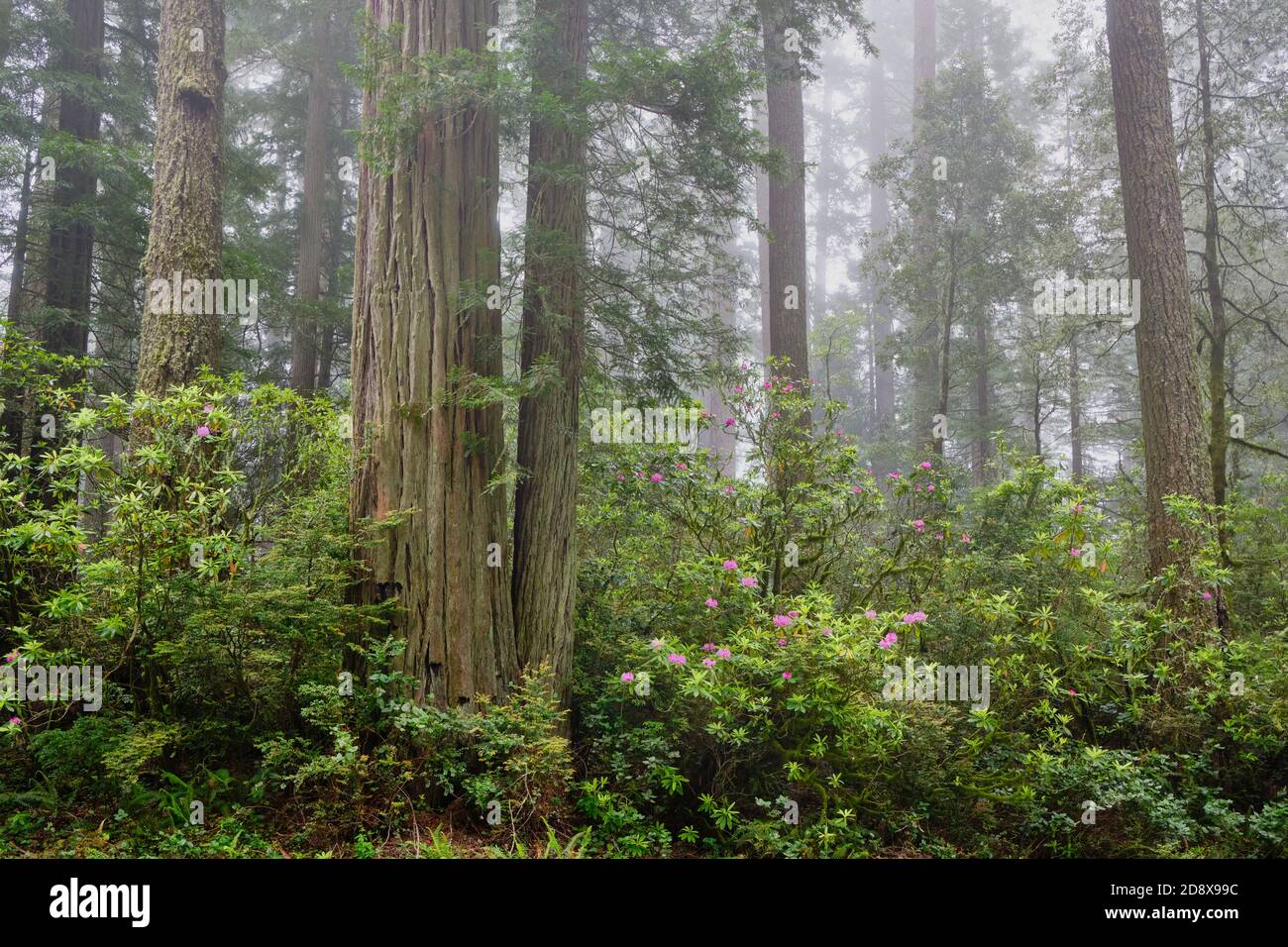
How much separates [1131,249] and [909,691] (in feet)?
15.8

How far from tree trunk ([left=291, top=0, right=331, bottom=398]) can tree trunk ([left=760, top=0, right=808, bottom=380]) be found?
6115 mm

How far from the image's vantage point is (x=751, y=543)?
6.13 metres

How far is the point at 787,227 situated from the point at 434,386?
6.53 metres

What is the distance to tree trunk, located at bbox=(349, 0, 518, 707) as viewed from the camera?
463 cm

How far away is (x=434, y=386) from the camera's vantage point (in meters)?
4.77

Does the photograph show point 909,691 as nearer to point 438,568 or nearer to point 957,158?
point 438,568

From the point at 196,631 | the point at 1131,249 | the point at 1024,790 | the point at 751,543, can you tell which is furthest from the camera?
the point at 1131,249

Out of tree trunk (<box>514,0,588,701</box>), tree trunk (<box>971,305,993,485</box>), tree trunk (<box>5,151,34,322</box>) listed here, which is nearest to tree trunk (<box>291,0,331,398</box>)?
tree trunk (<box>5,151,34,322</box>)

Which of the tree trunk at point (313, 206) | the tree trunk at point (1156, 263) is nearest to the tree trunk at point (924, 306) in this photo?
the tree trunk at point (1156, 263)

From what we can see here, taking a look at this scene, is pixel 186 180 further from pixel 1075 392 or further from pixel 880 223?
pixel 880 223

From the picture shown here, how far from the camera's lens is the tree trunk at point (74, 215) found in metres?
7.98

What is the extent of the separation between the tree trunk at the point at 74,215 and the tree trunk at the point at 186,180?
258cm
